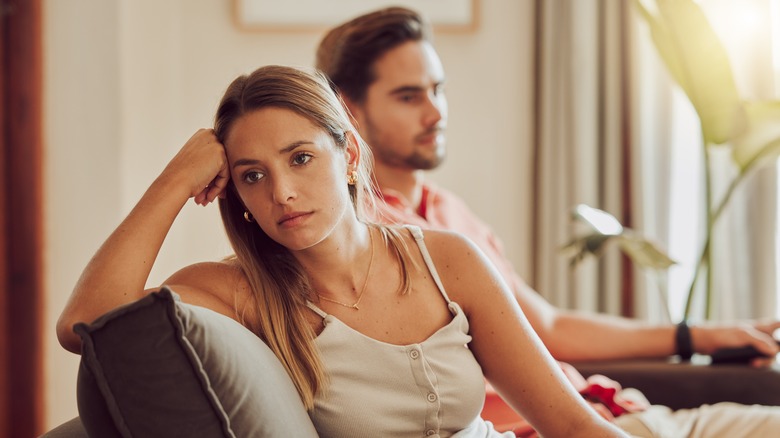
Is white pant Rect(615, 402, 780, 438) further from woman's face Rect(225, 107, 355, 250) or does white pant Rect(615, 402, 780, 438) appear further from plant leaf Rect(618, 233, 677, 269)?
woman's face Rect(225, 107, 355, 250)

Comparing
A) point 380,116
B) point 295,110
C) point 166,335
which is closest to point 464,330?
point 295,110

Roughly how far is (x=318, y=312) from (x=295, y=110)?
306 millimetres

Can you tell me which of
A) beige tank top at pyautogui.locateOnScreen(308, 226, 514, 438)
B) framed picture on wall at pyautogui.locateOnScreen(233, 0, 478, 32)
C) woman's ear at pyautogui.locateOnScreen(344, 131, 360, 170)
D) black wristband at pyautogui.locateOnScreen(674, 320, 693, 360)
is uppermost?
framed picture on wall at pyautogui.locateOnScreen(233, 0, 478, 32)

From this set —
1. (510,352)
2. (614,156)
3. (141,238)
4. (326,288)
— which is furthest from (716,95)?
(141,238)

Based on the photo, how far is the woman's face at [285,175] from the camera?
4.06 feet

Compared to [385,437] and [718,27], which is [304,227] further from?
[718,27]

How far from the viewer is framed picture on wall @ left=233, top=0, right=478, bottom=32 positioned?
10.7 feet

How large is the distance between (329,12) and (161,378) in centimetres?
253

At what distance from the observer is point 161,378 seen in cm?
92

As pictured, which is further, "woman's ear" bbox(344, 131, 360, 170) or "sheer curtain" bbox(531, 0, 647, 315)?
"sheer curtain" bbox(531, 0, 647, 315)

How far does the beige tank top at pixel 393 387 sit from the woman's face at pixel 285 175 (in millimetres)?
141

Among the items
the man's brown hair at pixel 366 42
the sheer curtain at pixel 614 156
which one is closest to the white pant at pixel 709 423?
the man's brown hair at pixel 366 42

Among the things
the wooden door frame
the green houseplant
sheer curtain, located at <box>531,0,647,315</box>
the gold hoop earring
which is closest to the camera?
the gold hoop earring

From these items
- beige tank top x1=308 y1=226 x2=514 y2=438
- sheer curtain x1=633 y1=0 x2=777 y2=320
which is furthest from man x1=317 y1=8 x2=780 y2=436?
beige tank top x1=308 y1=226 x2=514 y2=438
